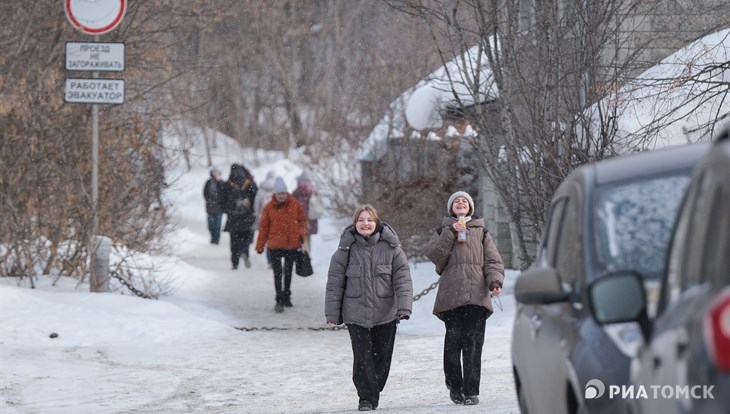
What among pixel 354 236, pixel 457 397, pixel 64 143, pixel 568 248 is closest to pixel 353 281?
pixel 354 236

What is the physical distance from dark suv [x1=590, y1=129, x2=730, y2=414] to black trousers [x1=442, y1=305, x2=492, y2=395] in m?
5.53

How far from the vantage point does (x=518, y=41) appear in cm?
1466

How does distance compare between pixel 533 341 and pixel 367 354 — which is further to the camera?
pixel 367 354

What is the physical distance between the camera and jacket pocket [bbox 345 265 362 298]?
9453 mm

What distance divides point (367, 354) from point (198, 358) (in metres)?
3.67

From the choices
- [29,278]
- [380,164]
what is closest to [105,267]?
[29,278]

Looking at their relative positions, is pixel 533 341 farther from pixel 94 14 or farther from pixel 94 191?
pixel 94 191

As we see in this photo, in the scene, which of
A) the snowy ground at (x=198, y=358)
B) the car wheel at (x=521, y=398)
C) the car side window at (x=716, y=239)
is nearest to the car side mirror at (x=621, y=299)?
the car side window at (x=716, y=239)

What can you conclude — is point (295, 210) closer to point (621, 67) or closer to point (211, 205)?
point (621, 67)

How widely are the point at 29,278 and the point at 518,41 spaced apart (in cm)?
637

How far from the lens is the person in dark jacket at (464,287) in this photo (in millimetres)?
9469

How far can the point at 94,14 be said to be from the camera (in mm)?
14773

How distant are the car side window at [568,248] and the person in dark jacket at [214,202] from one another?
2019 centimetres

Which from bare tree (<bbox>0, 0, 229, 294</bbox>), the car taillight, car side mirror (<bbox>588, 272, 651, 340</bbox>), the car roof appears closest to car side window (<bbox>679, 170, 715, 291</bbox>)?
car side mirror (<bbox>588, 272, 651, 340</bbox>)
